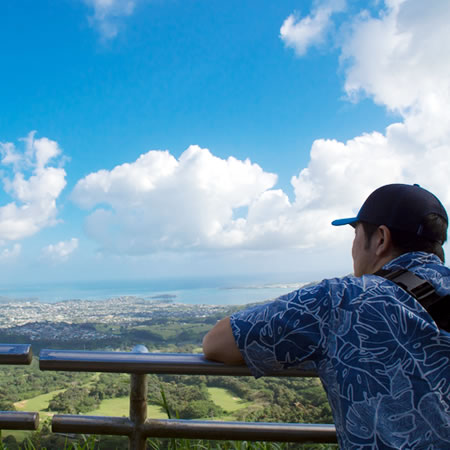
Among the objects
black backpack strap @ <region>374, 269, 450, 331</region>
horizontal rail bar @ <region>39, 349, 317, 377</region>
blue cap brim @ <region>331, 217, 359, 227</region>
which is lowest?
horizontal rail bar @ <region>39, 349, 317, 377</region>

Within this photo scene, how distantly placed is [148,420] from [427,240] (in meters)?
1.06

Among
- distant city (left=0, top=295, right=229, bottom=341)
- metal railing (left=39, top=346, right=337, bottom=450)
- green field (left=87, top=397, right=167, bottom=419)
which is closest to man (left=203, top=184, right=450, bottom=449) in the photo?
metal railing (left=39, top=346, right=337, bottom=450)

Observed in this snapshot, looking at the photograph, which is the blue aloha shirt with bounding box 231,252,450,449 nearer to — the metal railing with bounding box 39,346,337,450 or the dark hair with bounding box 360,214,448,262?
the dark hair with bounding box 360,214,448,262

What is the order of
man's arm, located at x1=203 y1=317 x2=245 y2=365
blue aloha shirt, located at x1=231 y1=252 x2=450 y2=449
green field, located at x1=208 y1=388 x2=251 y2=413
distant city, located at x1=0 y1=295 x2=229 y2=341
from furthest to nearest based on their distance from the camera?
distant city, located at x1=0 y1=295 x2=229 y2=341
green field, located at x1=208 y1=388 x2=251 y2=413
man's arm, located at x1=203 y1=317 x2=245 y2=365
blue aloha shirt, located at x1=231 y1=252 x2=450 y2=449

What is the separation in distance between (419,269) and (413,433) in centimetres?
41

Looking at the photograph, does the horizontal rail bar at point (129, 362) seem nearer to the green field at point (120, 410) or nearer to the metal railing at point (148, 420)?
the metal railing at point (148, 420)

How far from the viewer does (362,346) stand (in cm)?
105

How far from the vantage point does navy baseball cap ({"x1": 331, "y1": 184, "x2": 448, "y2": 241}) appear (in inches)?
49.7

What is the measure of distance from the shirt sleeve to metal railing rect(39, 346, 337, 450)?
0.11 metres

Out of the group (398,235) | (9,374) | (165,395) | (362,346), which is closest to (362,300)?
(362,346)

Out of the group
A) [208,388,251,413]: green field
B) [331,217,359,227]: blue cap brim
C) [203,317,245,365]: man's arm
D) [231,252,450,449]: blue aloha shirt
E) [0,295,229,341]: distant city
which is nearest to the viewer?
[231,252,450,449]: blue aloha shirt

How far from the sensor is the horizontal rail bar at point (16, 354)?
4.57 feet

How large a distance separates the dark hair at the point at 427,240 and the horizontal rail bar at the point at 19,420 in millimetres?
1338

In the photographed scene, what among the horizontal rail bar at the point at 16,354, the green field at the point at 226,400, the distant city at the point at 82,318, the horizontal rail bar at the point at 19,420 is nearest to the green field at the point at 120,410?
the horizontal rail bar at the point at 19,420
